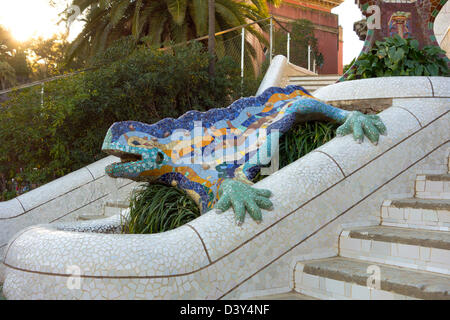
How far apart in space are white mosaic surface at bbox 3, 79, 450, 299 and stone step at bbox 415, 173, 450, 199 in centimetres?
15

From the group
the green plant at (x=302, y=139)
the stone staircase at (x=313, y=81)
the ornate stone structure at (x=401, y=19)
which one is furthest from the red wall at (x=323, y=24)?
the green plant at (x=302, y=139)

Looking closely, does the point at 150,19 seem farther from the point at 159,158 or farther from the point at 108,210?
the point at 159,158

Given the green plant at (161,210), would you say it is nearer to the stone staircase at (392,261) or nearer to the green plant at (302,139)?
the green plant at (302,139)

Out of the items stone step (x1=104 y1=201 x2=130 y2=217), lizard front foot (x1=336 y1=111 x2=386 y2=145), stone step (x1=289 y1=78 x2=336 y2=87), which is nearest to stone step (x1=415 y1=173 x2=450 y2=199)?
lizard front foot (x1=336 y1=111 x2=386 y2=145)

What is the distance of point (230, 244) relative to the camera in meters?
2.86

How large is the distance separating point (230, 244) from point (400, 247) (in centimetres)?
124

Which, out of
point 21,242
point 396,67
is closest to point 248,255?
point 21,242

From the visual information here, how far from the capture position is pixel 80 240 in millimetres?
2850

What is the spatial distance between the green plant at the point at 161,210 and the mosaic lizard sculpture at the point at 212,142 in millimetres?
104

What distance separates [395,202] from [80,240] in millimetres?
2516

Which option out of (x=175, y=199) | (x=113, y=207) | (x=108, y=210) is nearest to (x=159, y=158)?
(x=175, y=199)

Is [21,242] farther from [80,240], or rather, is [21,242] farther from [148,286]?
[148,286]

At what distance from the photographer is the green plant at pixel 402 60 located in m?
5.12

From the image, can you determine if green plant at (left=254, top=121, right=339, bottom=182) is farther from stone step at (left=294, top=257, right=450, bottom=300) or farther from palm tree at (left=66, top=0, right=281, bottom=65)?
palm tree at (left=66, top=0, right=281, bottom=65)
